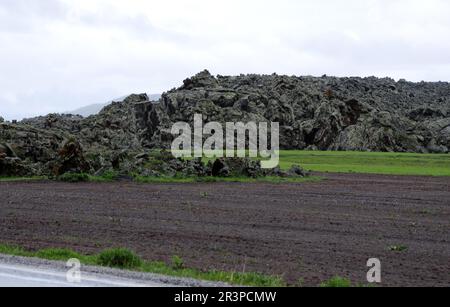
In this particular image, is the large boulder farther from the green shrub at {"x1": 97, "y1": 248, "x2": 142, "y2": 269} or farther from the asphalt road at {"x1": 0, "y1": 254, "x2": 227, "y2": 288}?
the asphalt road at {"x1": 0, "y1": 254, "x2": 227, "y2": 288}

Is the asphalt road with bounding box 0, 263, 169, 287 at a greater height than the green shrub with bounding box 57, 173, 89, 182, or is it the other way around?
the asphalt road with bounding box 0, 263, 169, 287

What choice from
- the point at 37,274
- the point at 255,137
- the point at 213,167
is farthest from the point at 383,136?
the point at 37,274

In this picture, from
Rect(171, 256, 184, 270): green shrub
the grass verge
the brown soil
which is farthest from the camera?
the brown soil

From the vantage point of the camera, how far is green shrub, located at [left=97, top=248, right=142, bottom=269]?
546 inches

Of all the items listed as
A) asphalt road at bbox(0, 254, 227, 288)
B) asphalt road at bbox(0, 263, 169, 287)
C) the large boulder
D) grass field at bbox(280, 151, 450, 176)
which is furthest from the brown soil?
grass field at bbox(280, 151, 450, 176)

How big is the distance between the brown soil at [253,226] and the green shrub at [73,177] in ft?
11.0

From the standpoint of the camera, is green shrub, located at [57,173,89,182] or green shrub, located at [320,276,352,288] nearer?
green shrub, located at [320,276,352,288]

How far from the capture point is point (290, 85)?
364 ft

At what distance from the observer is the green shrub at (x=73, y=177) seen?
4175 centimetres

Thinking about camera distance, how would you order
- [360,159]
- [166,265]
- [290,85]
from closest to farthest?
[166,265], [360,159], [290,85]

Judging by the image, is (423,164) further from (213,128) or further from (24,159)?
(24,159)

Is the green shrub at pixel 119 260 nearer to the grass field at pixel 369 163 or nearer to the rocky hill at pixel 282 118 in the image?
the grass field at pixel 369 163

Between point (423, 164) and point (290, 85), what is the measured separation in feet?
149

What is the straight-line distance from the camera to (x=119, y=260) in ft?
46.0
